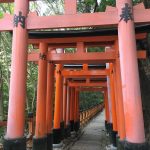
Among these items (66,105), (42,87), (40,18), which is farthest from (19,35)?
(66,105)

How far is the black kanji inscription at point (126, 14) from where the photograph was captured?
5.43 meters

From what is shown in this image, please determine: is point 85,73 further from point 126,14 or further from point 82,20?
point 126,14

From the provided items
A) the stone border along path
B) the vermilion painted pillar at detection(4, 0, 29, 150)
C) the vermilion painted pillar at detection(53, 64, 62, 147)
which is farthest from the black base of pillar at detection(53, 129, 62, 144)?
the vermilion painted pillar at detection(4, 0, 29, 150)

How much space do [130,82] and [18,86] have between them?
241cm

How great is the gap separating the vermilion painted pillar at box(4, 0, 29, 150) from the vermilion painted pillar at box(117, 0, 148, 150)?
7.16 ft

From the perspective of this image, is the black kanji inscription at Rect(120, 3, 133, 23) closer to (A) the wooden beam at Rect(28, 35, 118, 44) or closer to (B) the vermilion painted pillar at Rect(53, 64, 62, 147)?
(A) the wooden beam at Rect(28, 35, 118, 44)

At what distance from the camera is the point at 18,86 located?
5645 millimetres

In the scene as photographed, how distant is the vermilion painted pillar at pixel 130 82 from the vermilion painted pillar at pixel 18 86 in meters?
2.18

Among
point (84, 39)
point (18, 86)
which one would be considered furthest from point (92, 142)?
point (18, 86)

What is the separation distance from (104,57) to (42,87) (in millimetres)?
2110

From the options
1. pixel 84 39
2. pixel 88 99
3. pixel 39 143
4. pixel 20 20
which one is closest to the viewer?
pixel 20 20

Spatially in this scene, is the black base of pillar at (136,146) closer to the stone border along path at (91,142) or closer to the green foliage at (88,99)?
the stone border along path at (91,142)

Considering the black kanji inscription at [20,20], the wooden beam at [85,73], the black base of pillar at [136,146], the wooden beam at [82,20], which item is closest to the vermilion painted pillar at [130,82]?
the black base of pillar at [136,146]

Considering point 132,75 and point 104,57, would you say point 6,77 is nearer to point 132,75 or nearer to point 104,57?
point 104,57
